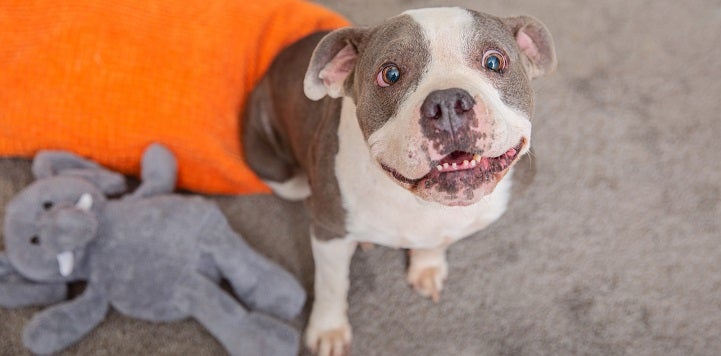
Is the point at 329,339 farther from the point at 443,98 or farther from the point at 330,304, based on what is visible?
the point at 443,98

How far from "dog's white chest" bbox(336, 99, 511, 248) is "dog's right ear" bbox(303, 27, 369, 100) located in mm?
71

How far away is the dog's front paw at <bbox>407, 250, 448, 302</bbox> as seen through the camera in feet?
6.90

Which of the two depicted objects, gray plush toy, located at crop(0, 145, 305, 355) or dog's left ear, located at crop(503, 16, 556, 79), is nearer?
dog's left ear, located at crop(503, 16, 556, 79)

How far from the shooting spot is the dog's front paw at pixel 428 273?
2104 millimetres

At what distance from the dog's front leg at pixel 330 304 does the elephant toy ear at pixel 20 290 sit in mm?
808

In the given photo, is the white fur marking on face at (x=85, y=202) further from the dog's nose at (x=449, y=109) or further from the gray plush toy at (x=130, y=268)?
the dog's nose at (x=449, y=109)

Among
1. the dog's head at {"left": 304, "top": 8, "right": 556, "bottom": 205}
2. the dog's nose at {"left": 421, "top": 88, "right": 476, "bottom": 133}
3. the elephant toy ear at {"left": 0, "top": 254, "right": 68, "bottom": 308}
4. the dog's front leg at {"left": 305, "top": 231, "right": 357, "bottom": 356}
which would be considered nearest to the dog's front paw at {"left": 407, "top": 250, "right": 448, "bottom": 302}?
the dog's front leg at {"left": 305, "top": 231, "right": 357, "bottom": 356}

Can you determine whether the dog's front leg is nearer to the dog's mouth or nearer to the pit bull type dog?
the pit bull type dog

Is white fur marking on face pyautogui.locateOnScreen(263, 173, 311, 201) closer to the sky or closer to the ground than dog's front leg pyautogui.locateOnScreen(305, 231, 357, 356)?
closer to the sky

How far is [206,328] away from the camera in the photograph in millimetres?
1981

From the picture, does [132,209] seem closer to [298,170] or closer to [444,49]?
[298,170]

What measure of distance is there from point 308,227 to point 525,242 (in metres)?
0.78

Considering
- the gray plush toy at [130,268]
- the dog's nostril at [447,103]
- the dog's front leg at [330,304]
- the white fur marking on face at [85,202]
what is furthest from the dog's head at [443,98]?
the white fur marking on face at [85,202]

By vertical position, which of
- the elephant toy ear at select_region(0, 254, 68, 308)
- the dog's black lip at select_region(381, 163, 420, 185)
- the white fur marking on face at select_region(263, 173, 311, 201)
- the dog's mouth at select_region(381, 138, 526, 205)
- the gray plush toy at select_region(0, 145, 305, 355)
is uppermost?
the dog's mouth at select_region(381, 138, 526, 205)
